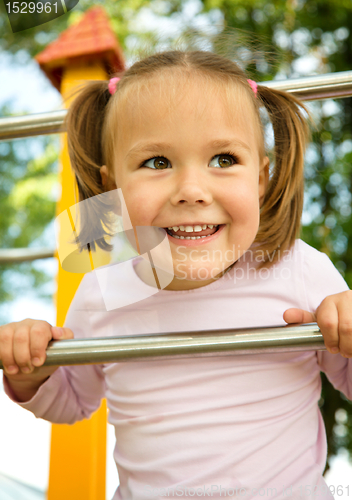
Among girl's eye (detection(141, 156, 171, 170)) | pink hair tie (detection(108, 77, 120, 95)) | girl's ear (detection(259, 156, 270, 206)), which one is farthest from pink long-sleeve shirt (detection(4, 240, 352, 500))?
pink hair tie (detection(108, 77, 120, 95))

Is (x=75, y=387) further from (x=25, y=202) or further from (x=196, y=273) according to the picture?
(x=25, y=202)

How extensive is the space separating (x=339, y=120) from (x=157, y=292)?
2063 millimetres

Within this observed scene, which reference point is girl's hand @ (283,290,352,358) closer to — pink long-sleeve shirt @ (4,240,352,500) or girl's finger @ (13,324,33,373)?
pink long-sleeve shirt @ (4,240,352,500)

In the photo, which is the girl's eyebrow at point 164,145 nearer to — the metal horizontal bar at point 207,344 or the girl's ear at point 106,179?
the girl's ear at point 106,179

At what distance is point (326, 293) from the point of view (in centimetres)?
68

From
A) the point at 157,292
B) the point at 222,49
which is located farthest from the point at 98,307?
the point at 222,49

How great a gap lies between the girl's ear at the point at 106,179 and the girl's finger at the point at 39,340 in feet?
0.84

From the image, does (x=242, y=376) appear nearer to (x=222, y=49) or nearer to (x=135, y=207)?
(x=135, y=207)

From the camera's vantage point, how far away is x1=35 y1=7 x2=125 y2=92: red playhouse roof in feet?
3.67

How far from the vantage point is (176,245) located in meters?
0.62

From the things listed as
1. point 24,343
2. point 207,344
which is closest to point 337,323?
point 207,344

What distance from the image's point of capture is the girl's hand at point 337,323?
479mm

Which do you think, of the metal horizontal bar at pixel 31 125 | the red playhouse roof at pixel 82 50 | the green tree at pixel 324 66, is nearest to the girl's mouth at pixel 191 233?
the metal horizontal bar at pixel 31 125

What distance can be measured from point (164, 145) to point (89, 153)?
250 millimetres
